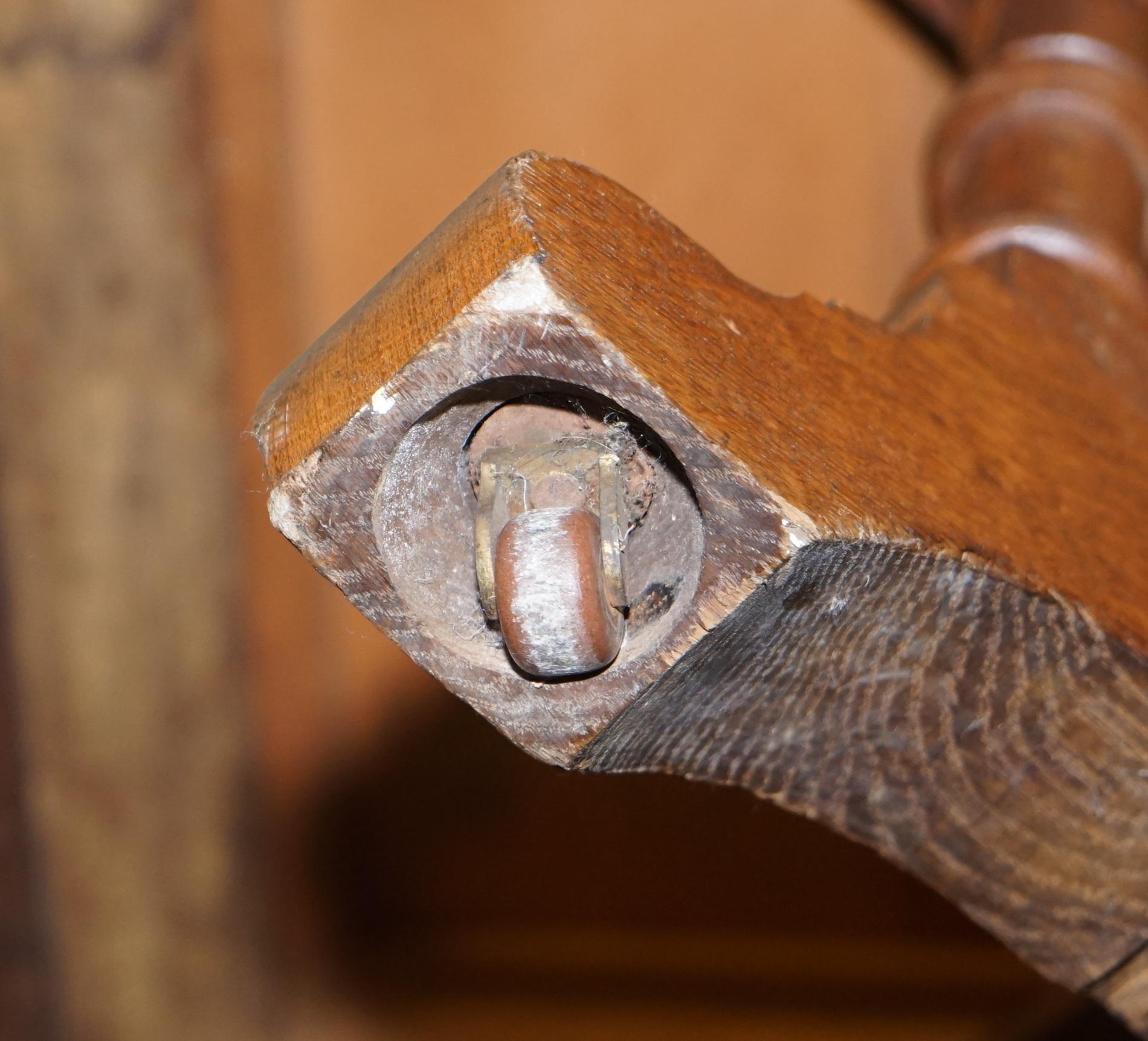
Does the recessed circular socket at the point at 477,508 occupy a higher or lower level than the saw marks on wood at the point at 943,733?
lower

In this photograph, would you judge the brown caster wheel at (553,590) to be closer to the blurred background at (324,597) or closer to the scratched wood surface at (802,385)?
the scratched wood surface at (802,385)

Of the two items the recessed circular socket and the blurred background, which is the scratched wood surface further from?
the blurred background

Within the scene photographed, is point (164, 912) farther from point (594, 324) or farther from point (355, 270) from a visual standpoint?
point (594, 324)

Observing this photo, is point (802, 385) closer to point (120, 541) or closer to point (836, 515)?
point (836, 515)

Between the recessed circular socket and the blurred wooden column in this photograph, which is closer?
the recessed circular socket

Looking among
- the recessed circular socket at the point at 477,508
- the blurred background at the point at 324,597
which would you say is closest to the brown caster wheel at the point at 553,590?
the recessed circular socket at the point at 477,508

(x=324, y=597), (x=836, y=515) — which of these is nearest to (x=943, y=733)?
(x=836, y=515)

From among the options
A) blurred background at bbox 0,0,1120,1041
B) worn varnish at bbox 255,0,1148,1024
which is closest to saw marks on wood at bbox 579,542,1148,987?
worn varnish at bbox 255,0,1148,1024

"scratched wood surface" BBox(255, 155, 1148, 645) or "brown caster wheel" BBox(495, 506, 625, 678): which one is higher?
"scratched wood surface" BBox(255, 155, 1148, 645)
